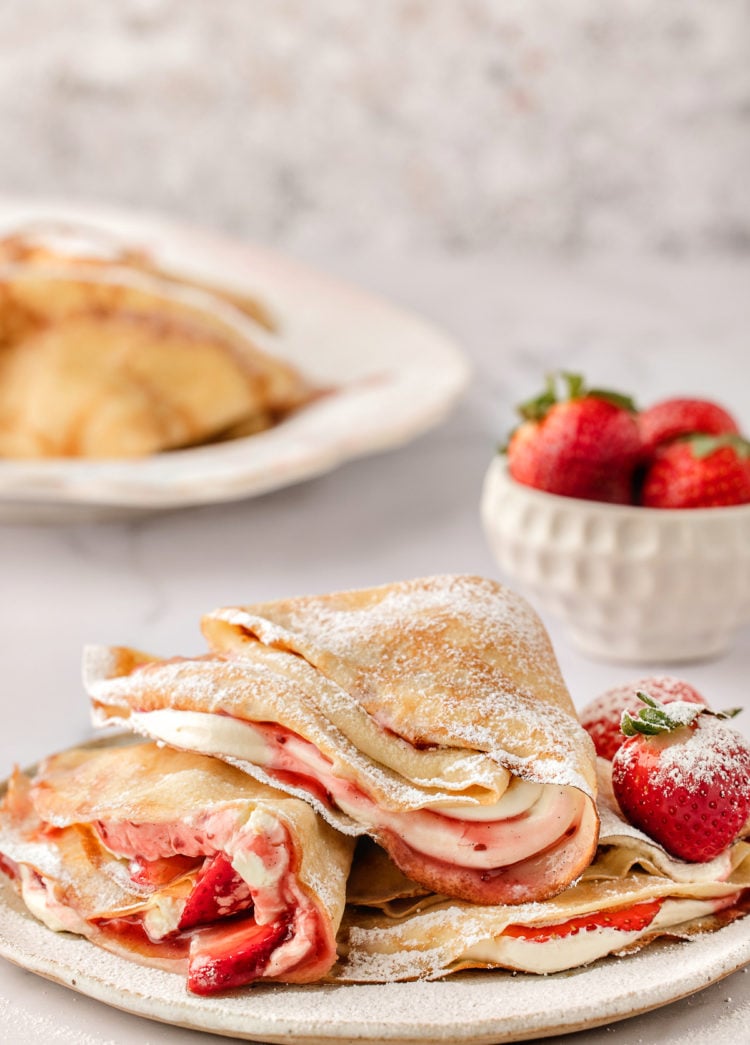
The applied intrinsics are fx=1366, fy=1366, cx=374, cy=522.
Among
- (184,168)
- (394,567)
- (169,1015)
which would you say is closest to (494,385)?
(394,567)

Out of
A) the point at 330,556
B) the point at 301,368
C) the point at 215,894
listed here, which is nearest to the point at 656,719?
the point at 215,894

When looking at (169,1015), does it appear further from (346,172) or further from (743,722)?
(346,172)

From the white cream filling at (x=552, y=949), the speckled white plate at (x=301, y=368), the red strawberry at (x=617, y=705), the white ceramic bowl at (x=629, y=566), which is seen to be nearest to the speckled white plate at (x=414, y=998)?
the white cream filling at (x=552, y=949)

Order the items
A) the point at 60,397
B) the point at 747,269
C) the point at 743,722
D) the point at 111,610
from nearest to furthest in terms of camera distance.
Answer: the point at 743,722 → the point at 111,610 → the point at 60,397 → the point at 747,269

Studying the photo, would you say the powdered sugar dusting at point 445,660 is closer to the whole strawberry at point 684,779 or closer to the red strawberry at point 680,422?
the whole strawberry at point 684,779

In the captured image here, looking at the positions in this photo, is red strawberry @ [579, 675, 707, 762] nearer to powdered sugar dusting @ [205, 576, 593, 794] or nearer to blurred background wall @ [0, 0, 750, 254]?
powdered sugar dusting @ [205, 576, 593, 794]
